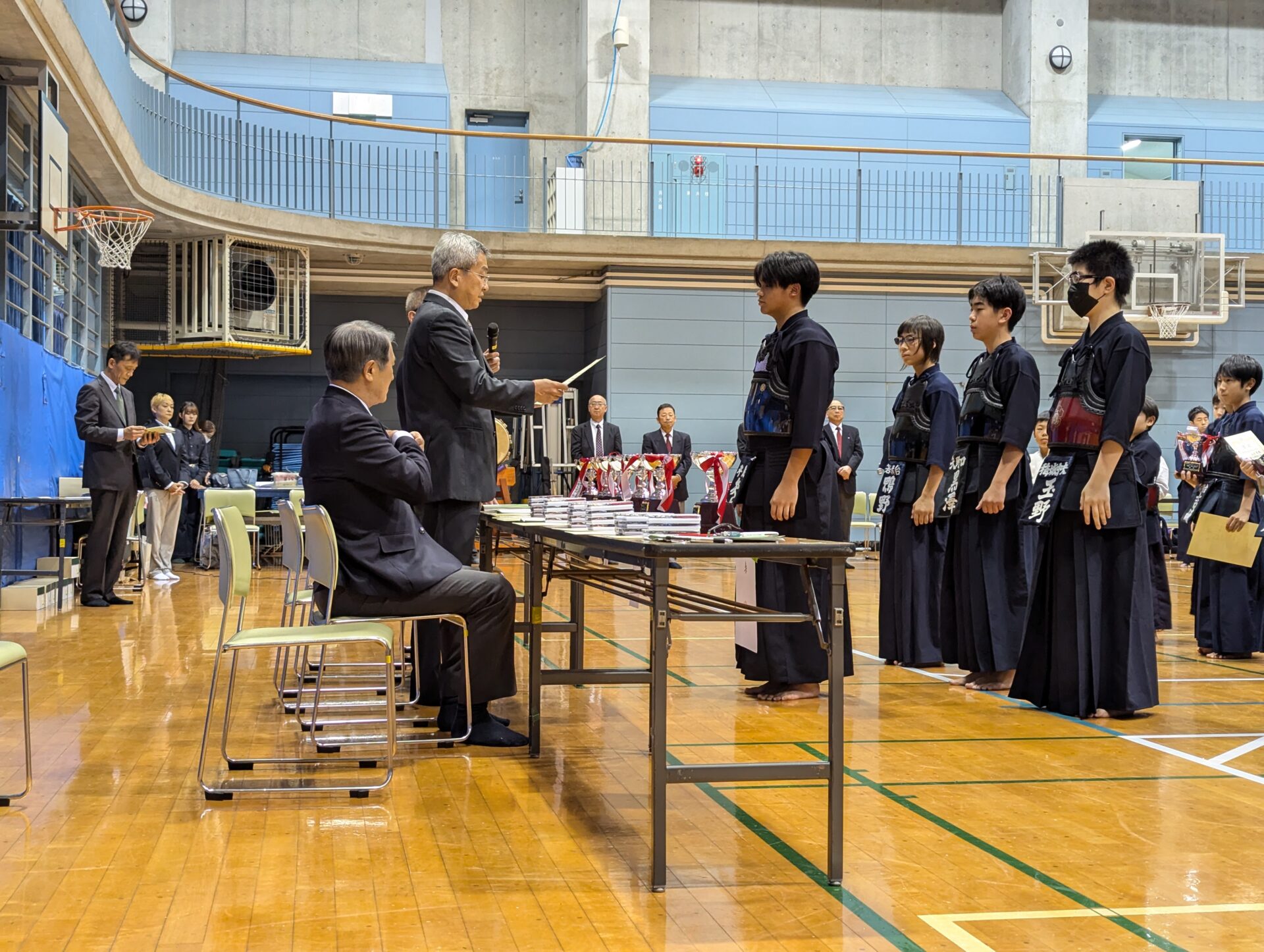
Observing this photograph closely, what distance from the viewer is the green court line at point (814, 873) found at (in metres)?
2.35

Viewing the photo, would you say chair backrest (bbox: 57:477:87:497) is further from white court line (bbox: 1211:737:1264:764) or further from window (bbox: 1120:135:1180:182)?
window (bbox: 1120:135:1180:182)

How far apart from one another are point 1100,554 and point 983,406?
0.92 m

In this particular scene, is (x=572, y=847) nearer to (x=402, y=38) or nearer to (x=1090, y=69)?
(x=402, y=38)

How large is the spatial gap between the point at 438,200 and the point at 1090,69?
953cm

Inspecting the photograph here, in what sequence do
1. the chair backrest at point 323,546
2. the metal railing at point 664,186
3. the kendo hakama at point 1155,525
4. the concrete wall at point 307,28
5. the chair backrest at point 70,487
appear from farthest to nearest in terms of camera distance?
the concrete wall at point 307,28, the metal railing at point 664,186, the chair backrest at point 70,487, the kendo hakama at point 1155,525, the chair backrest at point 323,546

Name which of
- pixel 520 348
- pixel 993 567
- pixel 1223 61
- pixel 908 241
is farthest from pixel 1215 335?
pixel 993 567

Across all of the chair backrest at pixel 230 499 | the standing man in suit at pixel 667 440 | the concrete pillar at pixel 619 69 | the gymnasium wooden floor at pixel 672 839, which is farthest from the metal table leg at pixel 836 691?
the concrete pillar at pixel 619 69

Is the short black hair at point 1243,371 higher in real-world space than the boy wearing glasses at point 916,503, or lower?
higher

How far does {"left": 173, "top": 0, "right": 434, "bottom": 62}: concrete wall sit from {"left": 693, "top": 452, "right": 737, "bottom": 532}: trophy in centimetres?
1261

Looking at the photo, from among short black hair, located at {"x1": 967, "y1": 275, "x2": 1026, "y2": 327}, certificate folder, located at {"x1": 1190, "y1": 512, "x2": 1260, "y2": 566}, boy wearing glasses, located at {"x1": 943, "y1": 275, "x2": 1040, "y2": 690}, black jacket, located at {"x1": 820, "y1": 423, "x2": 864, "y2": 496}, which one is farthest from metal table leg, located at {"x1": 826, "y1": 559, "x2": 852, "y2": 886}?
black jacket, located at {"x1": 820, "y1": 423, "x2": 864, "y2": 496}

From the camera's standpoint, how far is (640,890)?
263 centimetres

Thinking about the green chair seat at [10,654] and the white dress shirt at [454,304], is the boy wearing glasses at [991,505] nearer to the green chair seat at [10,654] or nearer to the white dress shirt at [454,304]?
the white dress shirt at [454,304]

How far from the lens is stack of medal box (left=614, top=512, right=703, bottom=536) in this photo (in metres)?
3.05

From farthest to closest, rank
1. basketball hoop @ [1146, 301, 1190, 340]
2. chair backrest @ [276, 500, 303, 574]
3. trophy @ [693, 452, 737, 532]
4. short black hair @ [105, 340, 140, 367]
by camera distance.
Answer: basketball hoop @ [1146, 301, 1190, 340] < short black hair @ [105, 340, 140, 367] < trophy @ [693, 452, 737, 532] < chair backrest @ [276, 500, 303, 574]
